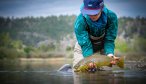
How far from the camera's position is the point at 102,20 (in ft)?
37.7

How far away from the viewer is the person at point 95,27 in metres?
11.4

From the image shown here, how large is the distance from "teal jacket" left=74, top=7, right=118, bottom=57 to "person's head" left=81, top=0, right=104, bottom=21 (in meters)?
0.09

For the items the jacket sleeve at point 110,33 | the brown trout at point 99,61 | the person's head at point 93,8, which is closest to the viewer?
the brown trout at point 99,61

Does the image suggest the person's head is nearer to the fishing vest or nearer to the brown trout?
the fishing vest

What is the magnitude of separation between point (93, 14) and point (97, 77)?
1.23 meters

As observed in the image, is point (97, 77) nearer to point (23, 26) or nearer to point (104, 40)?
point (104, 40)

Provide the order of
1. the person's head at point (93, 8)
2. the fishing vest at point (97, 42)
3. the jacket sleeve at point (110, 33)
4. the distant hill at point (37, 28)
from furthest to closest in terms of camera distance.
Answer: the distant hill at point (37, 28) → the fishing vest at point (97, 42) → the jacket sleeve at point (110, 33) → the person's head at point (93, 8)

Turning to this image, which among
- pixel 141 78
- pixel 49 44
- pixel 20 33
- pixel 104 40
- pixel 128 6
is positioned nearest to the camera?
pixel 141 78

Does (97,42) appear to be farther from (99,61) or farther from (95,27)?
(99,61)

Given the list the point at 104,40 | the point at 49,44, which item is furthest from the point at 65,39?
the point at 104,40

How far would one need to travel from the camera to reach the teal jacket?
37.6 feet

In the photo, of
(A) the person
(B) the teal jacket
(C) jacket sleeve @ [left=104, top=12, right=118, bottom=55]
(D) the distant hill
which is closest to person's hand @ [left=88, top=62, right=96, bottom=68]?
(A) the person

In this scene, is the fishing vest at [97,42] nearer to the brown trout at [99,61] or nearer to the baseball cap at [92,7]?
the baseball cap at [92,7]

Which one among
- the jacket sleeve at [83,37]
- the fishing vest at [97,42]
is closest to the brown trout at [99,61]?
the jacket sleeve at [83,37]
